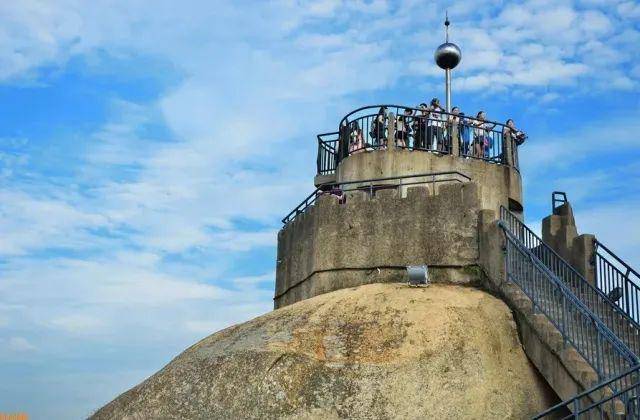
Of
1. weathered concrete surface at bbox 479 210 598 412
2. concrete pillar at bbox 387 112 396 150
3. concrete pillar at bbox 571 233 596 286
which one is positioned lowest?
weathered concrete surface at bbox 479 210 598 412

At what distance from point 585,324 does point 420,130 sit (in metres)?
8.68

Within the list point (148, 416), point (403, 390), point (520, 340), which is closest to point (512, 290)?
point (520, 340)

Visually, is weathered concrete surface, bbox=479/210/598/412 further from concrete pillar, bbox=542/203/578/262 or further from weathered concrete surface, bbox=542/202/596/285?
concrete pillar, bbox=542/203/578/262

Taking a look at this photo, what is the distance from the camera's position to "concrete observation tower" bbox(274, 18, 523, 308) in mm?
18938

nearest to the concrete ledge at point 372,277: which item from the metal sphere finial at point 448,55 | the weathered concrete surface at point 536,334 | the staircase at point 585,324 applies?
the weathered concrete surface at point 536,334

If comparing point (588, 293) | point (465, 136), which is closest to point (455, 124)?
point (465, 136)

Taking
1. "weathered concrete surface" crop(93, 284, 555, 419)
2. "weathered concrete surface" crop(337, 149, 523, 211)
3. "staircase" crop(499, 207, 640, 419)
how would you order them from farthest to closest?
"weathered concrete surface" crop(337, 149, 523, 211), "weathered concrete surface" crop(93, 284, 555, 419), "staircase" crop(499, 207, 640, 419)

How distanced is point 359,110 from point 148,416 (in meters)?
11.5

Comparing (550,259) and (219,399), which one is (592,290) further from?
(219,399)

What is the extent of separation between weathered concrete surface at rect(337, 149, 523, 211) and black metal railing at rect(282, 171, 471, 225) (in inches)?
8.2

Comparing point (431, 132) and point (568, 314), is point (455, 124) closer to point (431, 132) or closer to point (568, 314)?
point (431, 132)

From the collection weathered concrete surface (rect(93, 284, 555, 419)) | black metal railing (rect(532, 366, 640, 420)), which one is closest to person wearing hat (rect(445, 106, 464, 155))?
weathered concrete surface (rect(93, 284, 555, 419))

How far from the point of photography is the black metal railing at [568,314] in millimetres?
14133

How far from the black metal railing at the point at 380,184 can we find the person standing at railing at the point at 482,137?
4.18 ft
